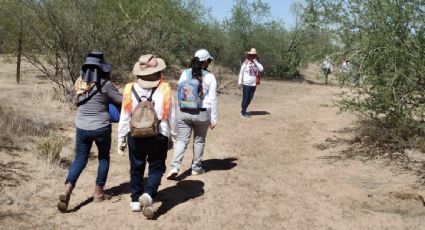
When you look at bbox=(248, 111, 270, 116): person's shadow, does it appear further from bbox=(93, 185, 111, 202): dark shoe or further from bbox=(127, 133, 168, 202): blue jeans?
bbox=(127, 133, 168, 202): blue jeans

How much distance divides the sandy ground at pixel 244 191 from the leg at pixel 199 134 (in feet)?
0.64

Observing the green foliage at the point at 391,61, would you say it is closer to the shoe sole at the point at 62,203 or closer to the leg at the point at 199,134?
the leg at the point at 199,134

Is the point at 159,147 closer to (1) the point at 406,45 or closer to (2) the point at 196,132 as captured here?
(2) the point at 196,132

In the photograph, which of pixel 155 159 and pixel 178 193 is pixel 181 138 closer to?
pixel 178 193

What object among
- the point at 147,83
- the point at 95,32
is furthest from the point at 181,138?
the point at 95,32

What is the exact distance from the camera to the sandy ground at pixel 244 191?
5324 millimetres

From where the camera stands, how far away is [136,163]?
5.23 metres

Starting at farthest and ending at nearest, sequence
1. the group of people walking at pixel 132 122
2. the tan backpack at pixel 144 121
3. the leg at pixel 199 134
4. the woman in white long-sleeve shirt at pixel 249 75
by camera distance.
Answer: the woman in white long-sleeve shirt at pixel 249 75 → the leg at pixel 199 134 → the group of people walking at pixel 132 122 → the tan backpack at pixel 144 121

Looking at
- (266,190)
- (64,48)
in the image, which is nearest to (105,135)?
(266,190)

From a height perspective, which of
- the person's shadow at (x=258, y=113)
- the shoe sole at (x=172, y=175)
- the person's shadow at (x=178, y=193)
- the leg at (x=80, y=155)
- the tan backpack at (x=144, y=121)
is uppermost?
the tan backpack at (x=144, y=121)

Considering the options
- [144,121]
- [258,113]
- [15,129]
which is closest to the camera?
[144,121]

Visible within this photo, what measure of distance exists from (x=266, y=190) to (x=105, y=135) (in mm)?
2182

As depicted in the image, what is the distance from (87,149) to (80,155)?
0.10m

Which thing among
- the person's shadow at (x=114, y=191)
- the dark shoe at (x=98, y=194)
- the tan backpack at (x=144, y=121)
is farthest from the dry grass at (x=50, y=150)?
the tan backpack at (x=144, y=121)
